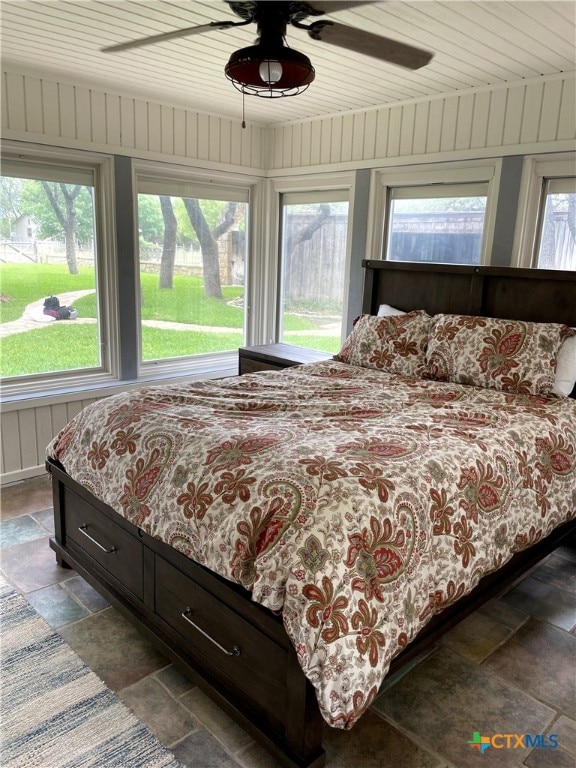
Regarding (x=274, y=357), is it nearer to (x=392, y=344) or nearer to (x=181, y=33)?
(x=392, y=344)

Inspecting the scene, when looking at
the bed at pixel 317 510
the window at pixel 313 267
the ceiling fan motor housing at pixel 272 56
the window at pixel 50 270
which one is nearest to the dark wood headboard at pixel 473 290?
the bed at pixel 317 510

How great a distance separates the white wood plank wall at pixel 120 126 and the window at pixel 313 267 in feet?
1.91

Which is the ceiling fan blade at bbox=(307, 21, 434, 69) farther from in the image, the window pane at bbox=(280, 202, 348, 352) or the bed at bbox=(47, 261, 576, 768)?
the window pane at bbox=(280, 202, 348, 352)

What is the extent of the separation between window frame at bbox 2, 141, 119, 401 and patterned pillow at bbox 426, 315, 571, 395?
2246 millimetres

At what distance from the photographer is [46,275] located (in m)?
3.74

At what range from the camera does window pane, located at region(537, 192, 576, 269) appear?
3203mm

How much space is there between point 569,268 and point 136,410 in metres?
2.54

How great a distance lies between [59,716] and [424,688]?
1.23 m

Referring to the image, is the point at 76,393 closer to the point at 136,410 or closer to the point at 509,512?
the point at 136,410

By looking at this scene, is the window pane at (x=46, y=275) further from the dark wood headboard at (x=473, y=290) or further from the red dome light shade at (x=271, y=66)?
the red dome light shade at (x=271, y=66)

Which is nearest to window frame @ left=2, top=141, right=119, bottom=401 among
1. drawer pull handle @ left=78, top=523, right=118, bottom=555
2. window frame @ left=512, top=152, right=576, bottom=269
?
drawer pull handle @ left=78, top=523, right=118, bottom=555

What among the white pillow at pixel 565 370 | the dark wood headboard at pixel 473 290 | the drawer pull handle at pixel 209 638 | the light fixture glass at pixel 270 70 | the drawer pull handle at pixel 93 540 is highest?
the light fixture glass at pixel 270 70

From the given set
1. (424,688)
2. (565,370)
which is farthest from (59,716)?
(565,370)

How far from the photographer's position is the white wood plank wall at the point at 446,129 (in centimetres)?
307
